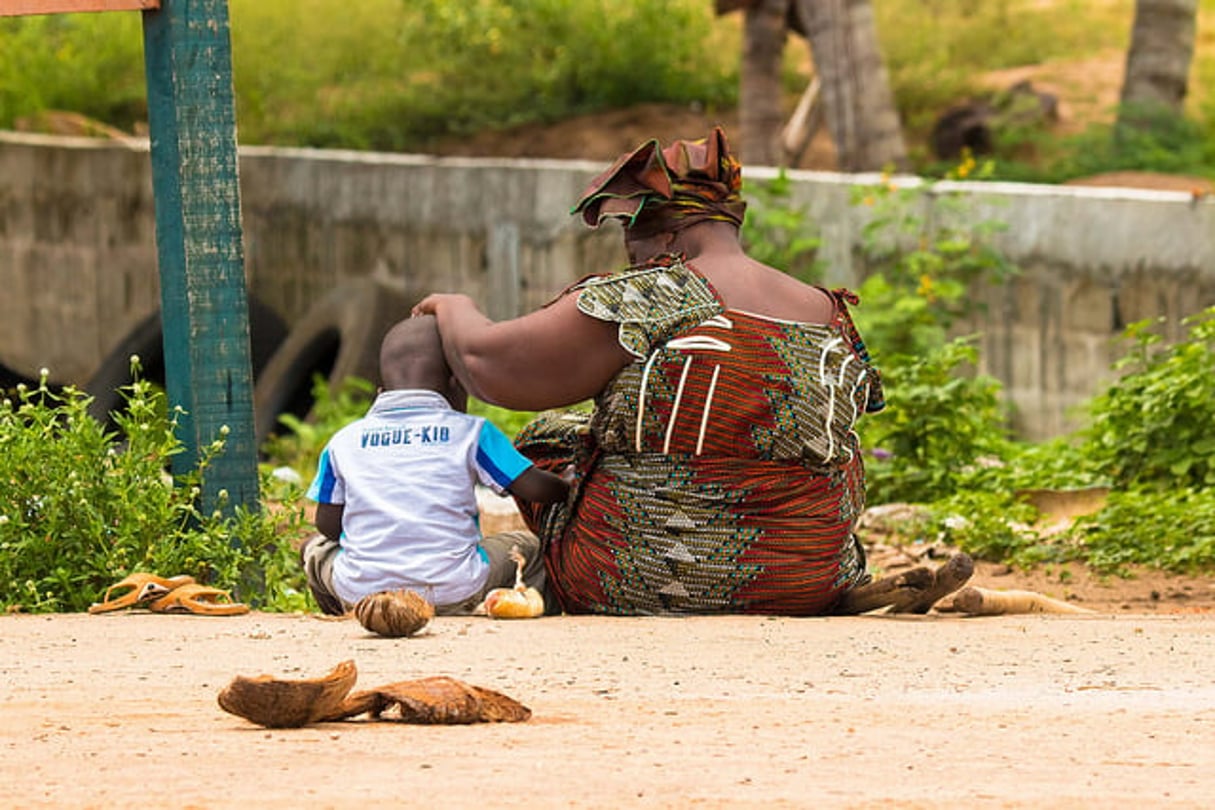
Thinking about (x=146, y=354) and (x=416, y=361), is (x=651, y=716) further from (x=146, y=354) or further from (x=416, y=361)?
(x=146, y=354)

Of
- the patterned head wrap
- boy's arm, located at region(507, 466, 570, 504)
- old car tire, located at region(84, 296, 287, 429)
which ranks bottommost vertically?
old car tire, located at region(84, 296, 287, 429)

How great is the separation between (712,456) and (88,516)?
5.49 ft

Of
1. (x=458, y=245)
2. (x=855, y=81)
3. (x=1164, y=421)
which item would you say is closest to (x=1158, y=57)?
(x=855, y=81)

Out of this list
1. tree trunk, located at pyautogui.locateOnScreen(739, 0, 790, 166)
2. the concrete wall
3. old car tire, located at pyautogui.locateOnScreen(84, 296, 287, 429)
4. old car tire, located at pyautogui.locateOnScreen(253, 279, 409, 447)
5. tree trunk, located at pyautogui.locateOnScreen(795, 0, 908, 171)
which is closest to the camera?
the concrete wall

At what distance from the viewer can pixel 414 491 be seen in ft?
17.3

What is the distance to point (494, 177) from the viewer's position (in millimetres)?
13781

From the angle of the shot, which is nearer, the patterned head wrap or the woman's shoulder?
the woman's shoulder

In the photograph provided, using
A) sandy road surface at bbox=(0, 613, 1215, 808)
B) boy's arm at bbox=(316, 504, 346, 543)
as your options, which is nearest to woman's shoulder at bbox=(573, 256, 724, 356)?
sandy road surface at bbox=(0, 613, 1215, 808)

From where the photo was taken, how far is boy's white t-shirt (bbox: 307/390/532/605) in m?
5.28

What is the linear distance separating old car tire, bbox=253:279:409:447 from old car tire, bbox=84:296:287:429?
24 centimetres

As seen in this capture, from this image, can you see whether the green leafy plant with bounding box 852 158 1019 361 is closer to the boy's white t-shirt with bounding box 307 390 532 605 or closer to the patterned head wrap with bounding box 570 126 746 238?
the patterned head wrap with bounding box 570 126 746 238

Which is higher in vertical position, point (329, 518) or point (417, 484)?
point (417, 484)

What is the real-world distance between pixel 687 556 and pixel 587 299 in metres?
0.69

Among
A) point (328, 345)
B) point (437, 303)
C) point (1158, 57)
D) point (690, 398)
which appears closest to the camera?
point (690, 398)
